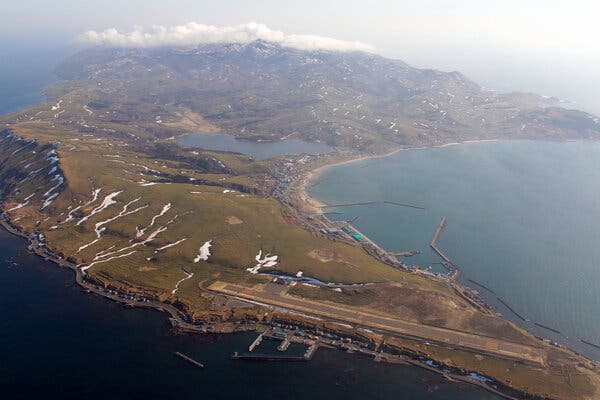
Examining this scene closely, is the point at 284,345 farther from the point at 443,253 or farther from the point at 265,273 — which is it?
the point at 443,253

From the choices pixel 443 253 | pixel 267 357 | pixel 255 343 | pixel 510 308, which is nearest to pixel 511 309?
pixel 510 308

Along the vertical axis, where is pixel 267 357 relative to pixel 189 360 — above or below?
above

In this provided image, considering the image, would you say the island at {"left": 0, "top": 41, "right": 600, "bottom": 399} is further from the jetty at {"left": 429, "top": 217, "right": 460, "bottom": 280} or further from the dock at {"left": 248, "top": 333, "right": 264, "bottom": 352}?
the dock at {"left": 248, "top": 333, "right": 264, "bottom": 352}

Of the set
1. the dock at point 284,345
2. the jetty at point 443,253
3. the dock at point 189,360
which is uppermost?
the jetty at point 443,253

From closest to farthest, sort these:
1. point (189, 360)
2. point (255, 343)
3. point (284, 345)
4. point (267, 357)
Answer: point (189, 360)
point (267, 357)
point (284, 345)
point (255, 343)

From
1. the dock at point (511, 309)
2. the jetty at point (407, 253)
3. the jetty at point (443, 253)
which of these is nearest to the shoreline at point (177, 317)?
the dock at point (511, 309)

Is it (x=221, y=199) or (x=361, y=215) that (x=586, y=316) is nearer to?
(x=361, y=215)

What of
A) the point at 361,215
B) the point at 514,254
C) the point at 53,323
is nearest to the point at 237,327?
the point at 53,323

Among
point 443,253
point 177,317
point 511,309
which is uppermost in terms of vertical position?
point 443,253

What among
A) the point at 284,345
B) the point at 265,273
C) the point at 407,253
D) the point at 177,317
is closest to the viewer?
the point at 284,345

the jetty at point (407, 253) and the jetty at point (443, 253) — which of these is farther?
the jetty at point (407, 253)

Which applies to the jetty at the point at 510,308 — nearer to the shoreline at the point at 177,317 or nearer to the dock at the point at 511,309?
the dock at the point at 511,309

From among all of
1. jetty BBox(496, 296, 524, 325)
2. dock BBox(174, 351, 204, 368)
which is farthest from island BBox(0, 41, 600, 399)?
dock BBox(174, 351, 204, 368)
